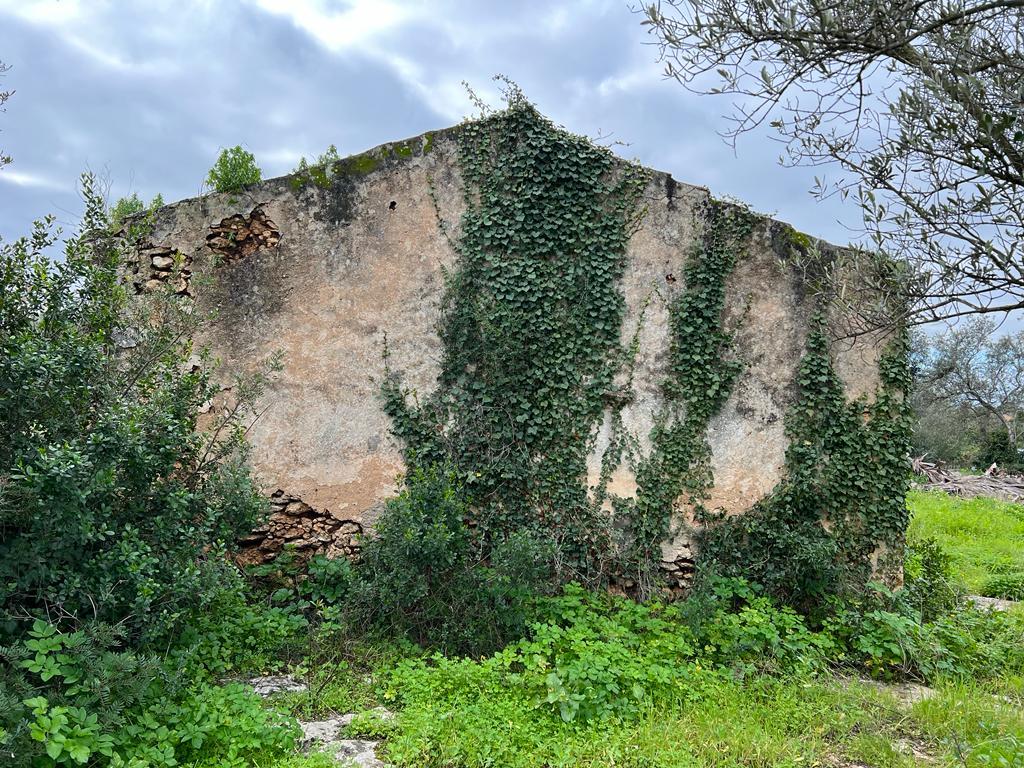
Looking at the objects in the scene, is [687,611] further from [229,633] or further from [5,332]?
[5,332]

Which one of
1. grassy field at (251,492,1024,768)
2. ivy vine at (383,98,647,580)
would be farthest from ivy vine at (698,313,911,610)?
ivy vine at (383,98,647,580)

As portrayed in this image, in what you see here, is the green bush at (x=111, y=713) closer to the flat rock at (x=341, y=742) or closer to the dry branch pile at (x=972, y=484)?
the flat rock at (x=341, y=742)

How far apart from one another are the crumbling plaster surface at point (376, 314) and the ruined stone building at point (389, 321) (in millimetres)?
15

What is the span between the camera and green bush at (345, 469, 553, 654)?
19.4 feet

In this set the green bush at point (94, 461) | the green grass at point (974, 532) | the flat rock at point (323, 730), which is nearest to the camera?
the green bush at point (94, 461)

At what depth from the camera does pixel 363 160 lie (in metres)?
7.63

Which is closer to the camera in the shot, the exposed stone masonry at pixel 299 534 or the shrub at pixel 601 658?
the shrub at pixel 601 658

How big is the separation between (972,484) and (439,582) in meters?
17.4

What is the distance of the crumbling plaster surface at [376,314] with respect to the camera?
23.6ft

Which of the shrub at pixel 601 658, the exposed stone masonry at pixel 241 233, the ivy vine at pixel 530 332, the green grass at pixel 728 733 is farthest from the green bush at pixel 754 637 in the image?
the exposed stone masonry at pixel 241 233

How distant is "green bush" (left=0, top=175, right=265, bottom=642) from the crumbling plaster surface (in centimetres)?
185

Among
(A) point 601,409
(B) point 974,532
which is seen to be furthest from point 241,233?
(B) point 974,532

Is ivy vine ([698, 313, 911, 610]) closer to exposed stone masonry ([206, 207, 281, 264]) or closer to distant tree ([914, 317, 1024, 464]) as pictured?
exposed stone masonry ([206, 207, 281, 264])

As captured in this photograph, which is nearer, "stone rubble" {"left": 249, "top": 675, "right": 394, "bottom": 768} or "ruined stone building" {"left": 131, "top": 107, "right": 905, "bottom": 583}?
"stone rubble" {"left": 249, "top": 675, "right": 394, "bottom": 768}
